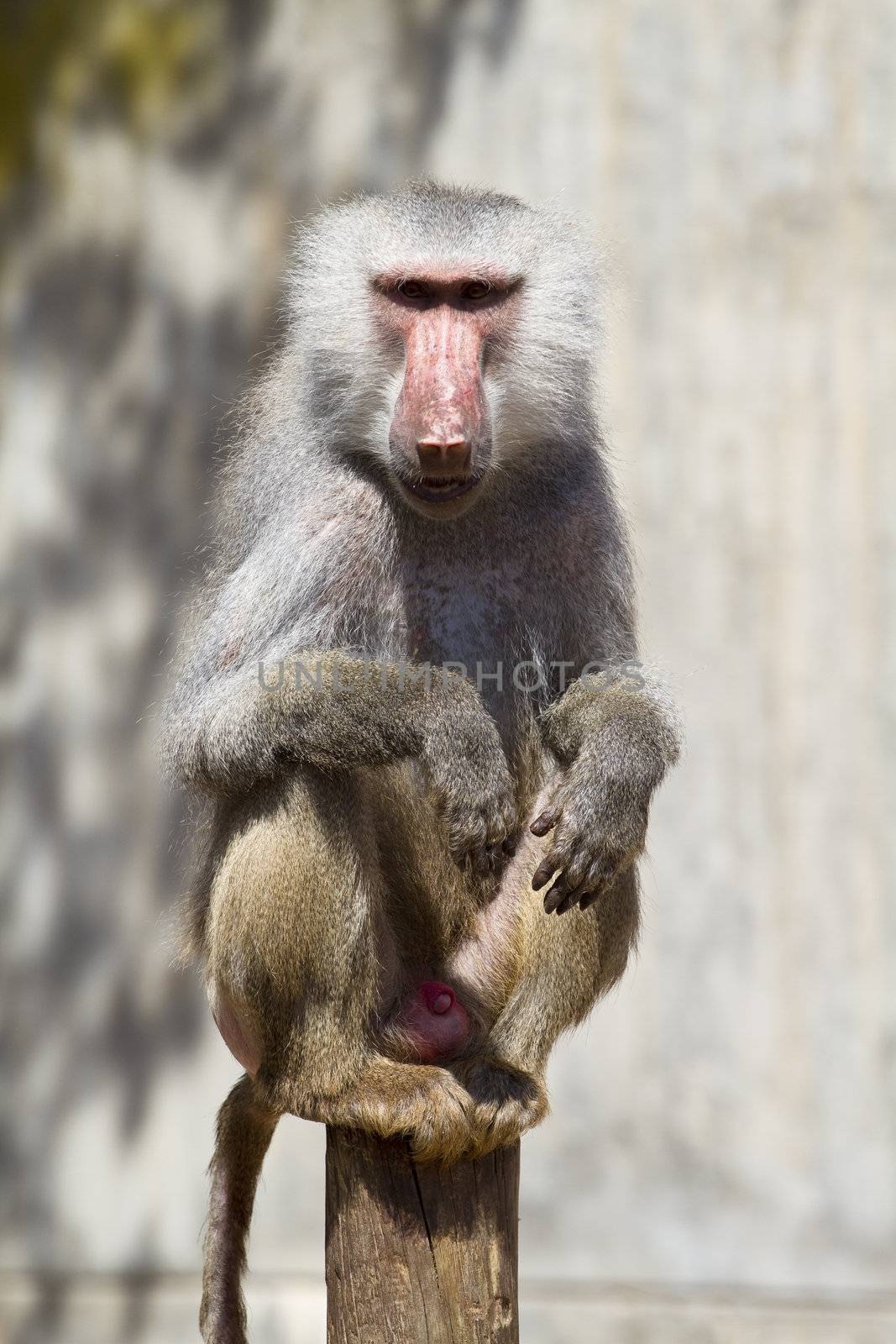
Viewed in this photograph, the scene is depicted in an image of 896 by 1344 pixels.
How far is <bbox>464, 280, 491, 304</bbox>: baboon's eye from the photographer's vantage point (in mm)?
2715

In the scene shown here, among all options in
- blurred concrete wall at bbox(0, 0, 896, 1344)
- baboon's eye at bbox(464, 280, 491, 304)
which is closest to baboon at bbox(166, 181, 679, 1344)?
baboon's eye at bbox(464, 280, 491, 304)

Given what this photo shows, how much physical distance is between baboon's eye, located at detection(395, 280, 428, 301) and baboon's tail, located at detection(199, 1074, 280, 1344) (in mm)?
1415

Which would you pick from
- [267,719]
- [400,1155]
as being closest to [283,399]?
[267,719]

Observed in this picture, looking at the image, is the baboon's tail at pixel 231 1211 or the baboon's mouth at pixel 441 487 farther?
the baboon's tail at pixel 231 1211

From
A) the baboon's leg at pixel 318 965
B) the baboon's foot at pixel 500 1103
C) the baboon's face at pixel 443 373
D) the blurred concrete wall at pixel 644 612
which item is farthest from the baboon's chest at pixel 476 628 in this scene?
the blurred concrete wall at pixel 644 612

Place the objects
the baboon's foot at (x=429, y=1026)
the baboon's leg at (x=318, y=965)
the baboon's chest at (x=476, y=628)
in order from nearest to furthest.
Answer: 1. the baboon's leg at (x=318, y=965)
2. the baboon's foot at (x=429, y=1026)
3. the baboon's chest at (x=476, y=628)

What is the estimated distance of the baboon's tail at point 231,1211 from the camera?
2.87 metres

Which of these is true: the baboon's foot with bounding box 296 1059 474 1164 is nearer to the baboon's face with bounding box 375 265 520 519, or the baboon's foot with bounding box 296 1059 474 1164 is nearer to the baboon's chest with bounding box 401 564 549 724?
the baboon's chest with bounding box 401 564 549 724

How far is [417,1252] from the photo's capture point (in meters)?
2.54

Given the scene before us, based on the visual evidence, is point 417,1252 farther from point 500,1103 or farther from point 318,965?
point 318,965

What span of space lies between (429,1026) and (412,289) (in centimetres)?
127

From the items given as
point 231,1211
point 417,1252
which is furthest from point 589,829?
point 231,1211

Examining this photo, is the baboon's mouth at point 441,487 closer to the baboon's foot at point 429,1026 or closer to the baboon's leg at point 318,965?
the baboon's leg at point 318,965

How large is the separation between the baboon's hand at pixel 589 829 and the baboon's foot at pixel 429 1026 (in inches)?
11.2
